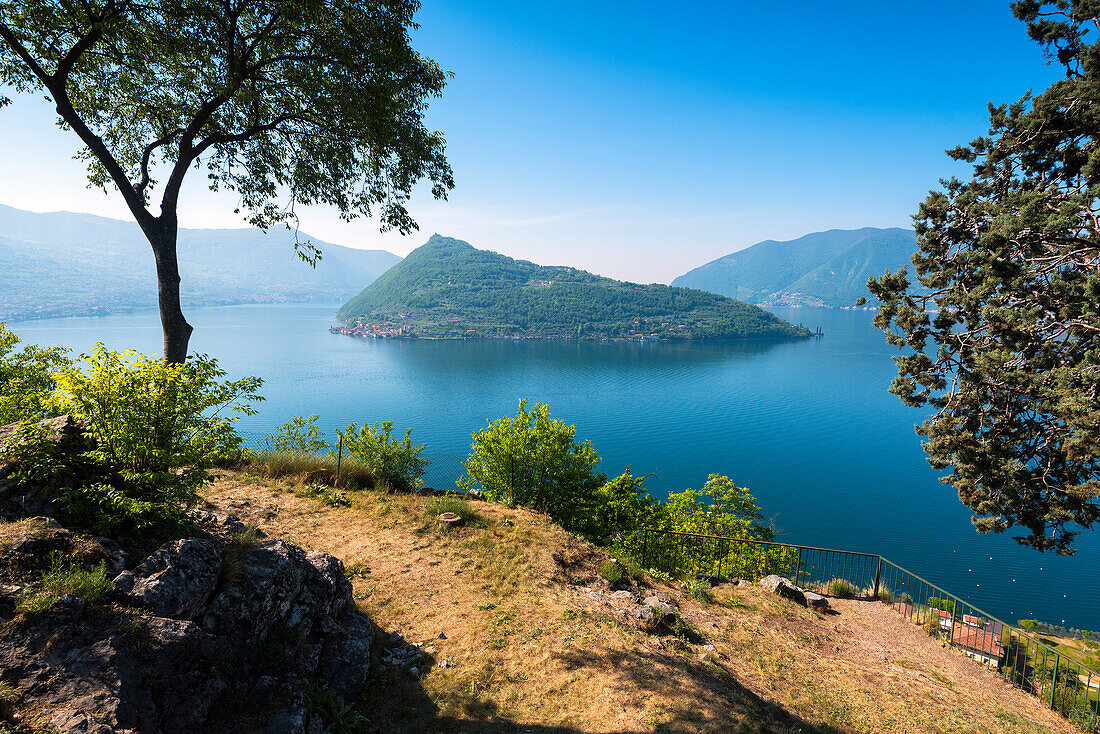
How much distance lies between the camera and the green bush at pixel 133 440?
13.8 feet

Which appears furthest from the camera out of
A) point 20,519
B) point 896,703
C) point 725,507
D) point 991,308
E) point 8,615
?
point 725,507

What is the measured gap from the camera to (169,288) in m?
7.57

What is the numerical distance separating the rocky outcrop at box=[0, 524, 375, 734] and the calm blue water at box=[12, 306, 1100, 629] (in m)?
36.1

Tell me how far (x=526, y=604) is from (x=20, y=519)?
6.68m

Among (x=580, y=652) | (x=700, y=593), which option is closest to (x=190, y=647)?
(x=580, y=652)

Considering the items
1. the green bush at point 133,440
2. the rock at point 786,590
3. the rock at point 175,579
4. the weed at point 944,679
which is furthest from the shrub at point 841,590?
the green bush at point 133,440

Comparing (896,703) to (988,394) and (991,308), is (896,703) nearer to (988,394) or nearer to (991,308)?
(988,394)

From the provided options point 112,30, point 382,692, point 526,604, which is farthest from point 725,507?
point 112,30

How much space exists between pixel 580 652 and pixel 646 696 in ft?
3.95

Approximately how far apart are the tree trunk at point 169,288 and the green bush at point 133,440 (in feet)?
10.5

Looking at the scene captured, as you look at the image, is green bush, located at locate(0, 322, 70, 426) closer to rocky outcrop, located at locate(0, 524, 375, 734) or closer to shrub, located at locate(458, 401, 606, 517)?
rocky outcrop, located at locate(0, 524, 375, 734)

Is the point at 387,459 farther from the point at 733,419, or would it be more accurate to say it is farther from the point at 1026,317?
the point at 733,419

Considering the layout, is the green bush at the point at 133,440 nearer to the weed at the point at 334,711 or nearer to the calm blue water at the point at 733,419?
the weed at the point at 334,711

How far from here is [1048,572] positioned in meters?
32.7
